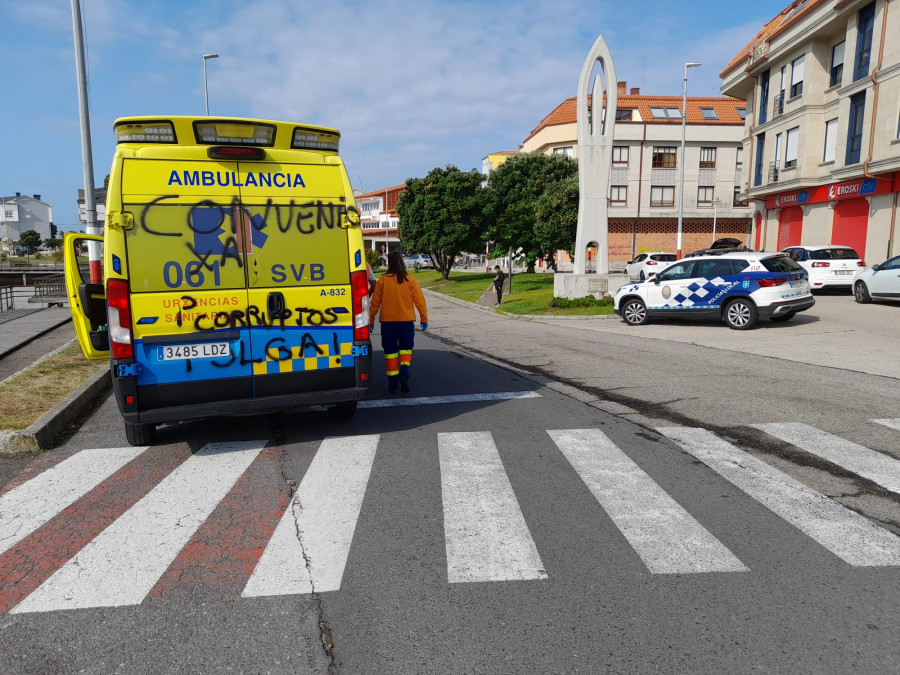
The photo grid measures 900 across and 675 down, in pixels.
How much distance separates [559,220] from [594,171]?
40.5ft

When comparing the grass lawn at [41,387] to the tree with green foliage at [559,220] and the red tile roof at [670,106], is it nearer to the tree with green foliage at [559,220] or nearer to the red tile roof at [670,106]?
the tree with green foliage at [559,220]

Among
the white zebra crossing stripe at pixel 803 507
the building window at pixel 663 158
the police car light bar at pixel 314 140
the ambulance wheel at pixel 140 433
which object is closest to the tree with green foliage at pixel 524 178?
the building window at pixel 663 158

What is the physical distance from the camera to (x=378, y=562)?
3.59 meters

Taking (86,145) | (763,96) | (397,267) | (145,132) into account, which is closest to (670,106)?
(763,96)

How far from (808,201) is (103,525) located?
31.3m

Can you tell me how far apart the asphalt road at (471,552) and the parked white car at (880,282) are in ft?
39.8

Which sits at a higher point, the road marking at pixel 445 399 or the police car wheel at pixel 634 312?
the police car wheel at pixel 634 312

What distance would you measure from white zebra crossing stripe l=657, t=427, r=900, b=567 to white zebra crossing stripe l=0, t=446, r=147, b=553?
4695 millimetres

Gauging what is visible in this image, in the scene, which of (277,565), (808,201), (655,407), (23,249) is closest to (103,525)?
(277,565)

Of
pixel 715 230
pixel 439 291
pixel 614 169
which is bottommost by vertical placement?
pixel 439 291

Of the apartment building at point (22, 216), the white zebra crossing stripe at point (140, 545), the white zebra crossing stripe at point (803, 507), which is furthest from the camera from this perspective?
the apartment building at point (22, 216)

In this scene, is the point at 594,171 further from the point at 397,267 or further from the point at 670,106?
the point at 670,106

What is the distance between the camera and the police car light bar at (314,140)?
579 cm

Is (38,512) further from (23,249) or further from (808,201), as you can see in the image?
(23,249)
